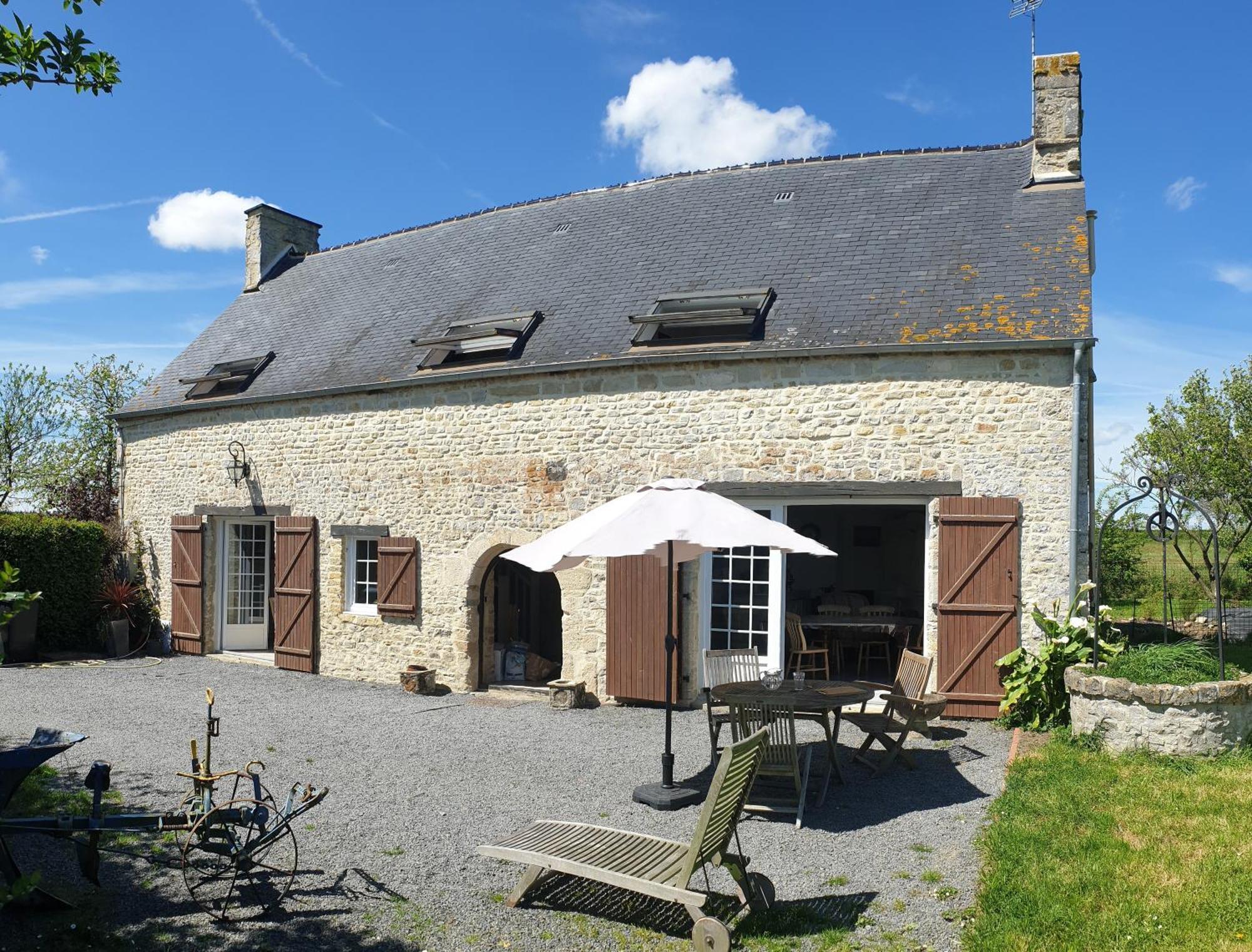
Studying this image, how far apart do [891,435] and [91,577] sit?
11696 mm

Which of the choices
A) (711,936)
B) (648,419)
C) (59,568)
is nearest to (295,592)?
(59,568)

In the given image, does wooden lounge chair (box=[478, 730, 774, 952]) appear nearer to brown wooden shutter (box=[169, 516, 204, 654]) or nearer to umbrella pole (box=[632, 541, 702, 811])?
umbrella pole (box=[632, 541, 702, 811])

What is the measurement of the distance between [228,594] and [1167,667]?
38.7 feet

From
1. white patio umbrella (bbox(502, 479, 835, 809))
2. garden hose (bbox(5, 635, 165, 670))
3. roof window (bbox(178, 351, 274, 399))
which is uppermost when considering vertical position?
roof window (bbox(178, 351, 274, 399))

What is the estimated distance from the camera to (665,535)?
5434 mm

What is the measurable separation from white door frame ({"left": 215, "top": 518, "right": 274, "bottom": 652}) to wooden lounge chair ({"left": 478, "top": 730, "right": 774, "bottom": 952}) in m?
9.87

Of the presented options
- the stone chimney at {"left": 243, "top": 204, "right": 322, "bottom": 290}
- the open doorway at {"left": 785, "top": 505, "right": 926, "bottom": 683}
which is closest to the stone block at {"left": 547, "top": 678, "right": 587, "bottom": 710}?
the open doorway at {"left": 785, "top": 505, "right": 926, "bottom": 683}

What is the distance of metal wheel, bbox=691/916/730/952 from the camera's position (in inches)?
145

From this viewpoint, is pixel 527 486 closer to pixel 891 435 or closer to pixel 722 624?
pixel 722 624

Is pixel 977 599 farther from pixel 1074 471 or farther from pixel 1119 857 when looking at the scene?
pixel 1119 857

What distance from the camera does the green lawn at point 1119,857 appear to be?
386 cm

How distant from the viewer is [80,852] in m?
4.28

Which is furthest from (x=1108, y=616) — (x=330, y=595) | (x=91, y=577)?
(x=91, y=577)

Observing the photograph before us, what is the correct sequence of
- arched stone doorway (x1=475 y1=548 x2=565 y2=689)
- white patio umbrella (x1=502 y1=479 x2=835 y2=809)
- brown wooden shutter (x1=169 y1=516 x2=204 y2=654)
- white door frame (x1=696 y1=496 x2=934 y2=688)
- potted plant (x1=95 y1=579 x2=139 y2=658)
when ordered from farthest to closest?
potted plant (x1=95 y1=579 x2=139 y2=658)
brown wooden shutter (x1=169 y1=516 x2=204 y2=654)
arched stone doorway (x1=475 y1=548 x2=565 y2=689)
white door frame (x1=696 y1=496 x2=934 y2=688)
white patio umbrella (x1=502 y1=479 x2=835 y2=809)
